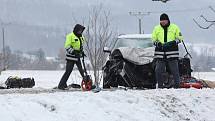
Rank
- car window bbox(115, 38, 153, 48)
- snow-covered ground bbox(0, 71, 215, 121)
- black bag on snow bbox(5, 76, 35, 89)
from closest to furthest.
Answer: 1. snow-covered ground bbox(0, 71, 215, 121)
2. car window bbox(115, 38, 153, 48)
3. black bag on snow bbox(5, 76, 35, 89)

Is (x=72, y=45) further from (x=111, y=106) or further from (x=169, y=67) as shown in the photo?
(x=111, y=106)

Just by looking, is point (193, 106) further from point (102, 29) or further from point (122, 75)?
point (102, 29)

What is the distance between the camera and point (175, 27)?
42.4 ft

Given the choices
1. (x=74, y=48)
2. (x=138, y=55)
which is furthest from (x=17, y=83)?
(x=138, y=55)

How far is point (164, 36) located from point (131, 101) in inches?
145

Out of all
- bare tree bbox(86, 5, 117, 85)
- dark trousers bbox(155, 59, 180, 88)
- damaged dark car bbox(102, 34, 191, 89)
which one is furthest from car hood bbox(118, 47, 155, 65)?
bare tree bbox(86, 5, 117, 85)

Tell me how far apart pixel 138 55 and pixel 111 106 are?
5404mm

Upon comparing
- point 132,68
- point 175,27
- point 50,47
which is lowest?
point 50,47

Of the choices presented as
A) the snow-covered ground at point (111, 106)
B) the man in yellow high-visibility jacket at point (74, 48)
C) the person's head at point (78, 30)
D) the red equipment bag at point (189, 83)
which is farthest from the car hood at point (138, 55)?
the snow-covered ground at point (111, 106)

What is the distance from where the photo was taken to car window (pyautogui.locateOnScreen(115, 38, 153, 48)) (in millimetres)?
16047

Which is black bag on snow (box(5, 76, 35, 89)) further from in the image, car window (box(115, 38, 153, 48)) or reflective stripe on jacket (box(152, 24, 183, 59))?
reflective stripe on jacket (box(152, 24, 183, 59))

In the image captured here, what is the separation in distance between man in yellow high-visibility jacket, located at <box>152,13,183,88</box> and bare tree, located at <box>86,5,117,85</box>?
13952 millimetres

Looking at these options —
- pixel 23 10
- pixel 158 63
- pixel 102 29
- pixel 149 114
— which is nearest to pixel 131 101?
pixel 149 114

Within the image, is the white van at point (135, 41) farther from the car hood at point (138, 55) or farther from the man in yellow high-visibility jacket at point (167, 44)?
the man in yellow high-visibility jacket at point (167, 44)
